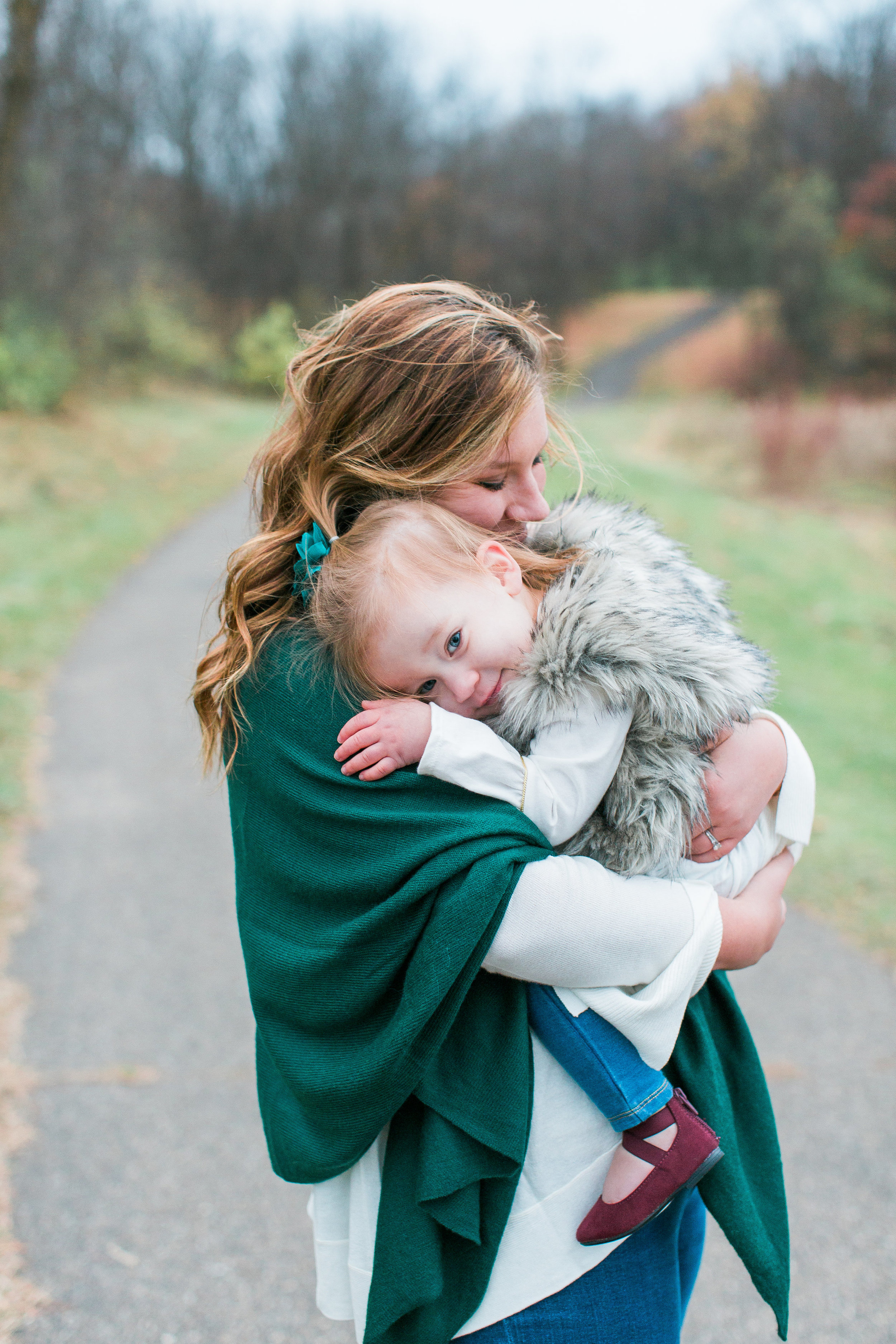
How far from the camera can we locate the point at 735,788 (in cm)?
139

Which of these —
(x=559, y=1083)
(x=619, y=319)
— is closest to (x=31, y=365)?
(x=559, y=1083)

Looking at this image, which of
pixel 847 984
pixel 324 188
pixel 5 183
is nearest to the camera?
pixel 847 984

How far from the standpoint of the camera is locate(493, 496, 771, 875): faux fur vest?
1295 millimetres

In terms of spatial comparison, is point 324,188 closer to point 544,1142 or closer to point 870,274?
point 870,274

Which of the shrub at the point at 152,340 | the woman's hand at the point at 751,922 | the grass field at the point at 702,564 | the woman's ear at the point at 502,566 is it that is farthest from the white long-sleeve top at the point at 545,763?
the shrub at the point at 152,340

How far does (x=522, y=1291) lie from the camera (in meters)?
1.38

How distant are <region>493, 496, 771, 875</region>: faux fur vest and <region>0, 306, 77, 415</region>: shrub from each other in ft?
54.9

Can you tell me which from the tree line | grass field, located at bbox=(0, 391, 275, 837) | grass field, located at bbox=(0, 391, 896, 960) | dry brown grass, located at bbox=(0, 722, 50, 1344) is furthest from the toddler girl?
the tree line

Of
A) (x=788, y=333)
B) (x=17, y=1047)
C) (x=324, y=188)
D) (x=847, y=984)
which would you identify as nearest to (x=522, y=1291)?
(x=17, y=1047)

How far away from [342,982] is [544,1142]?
0.36 m

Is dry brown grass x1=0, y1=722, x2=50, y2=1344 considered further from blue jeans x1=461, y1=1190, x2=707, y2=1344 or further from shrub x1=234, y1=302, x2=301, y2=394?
shrub x1=234, y1=302, x2=301, y2=394

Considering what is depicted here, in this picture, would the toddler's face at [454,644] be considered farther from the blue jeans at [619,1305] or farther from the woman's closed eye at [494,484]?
the blue jeans at [619,1305]

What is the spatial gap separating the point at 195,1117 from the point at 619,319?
44040mm

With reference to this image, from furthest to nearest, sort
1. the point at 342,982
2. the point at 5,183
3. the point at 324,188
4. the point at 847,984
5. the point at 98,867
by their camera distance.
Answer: the point at 324,188
the point at 5,183
the point at 98,867
the point at 847,984
the point at 342,982
